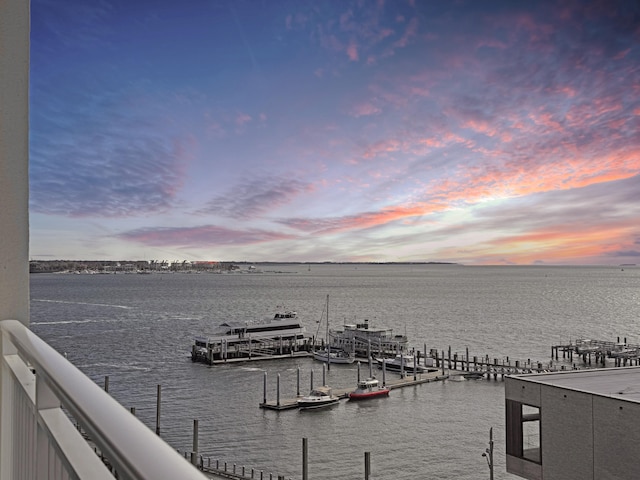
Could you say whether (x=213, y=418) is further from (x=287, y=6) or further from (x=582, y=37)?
(x=582, y=37)

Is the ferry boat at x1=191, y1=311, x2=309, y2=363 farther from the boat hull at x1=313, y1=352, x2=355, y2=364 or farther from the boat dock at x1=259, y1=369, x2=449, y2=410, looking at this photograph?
the boat dock at x1=259, y1=369, x2=449, y2=410

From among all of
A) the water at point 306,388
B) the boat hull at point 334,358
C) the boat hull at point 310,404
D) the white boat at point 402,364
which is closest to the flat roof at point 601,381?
the water at point 306,388

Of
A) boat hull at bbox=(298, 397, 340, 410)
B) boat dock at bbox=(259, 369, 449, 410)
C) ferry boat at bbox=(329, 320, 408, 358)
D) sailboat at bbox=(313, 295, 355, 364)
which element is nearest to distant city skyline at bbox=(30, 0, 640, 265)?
boat dock at bbox=(259, 369, 449, 410)

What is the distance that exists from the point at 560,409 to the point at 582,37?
23023mm

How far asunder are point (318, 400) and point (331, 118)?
82.8 ft

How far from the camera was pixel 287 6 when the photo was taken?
2664 centimetres

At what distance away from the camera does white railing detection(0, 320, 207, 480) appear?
491 mm

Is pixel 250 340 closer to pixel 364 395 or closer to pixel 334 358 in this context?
pixel 334 358

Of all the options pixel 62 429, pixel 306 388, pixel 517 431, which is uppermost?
pixel 62 429

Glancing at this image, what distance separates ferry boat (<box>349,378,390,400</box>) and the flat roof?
16.1 metres

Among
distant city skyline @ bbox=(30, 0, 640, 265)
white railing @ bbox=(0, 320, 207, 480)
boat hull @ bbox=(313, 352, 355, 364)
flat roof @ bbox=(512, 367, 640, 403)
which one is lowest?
boat hull @ bbox=(313, 352, 355, 364)

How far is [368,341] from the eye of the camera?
34.0 m

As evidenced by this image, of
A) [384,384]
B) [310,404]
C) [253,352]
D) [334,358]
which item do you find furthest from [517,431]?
[253,352]

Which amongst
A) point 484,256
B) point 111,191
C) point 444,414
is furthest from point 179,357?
point 484,256
